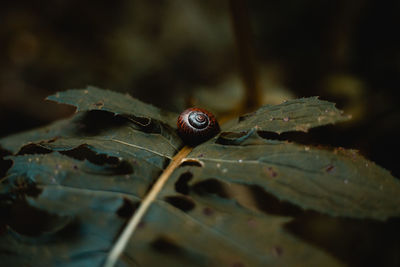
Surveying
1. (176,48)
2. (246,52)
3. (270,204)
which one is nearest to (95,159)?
(270,204)

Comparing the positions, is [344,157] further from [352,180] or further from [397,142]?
[397,142]

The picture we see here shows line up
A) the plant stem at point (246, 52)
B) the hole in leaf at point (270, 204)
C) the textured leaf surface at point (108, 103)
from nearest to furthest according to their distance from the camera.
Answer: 1. the textured leaf surface at point (108, 103)
2. the hole in leaf at point (270, 204)
3. the plant stem at point (246, 52)

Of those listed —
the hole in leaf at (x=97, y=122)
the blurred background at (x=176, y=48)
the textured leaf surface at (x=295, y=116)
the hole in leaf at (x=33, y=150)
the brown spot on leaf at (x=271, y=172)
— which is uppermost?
the blurred background at (x=176, y=48)

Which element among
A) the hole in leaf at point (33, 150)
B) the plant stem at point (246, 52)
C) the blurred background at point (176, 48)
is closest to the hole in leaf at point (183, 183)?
the hole in leaf at point (33, 150)

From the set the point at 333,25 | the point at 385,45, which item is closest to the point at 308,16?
the point at 333,25

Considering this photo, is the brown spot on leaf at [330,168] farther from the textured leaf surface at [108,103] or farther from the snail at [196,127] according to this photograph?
the textured leaf surface at [108,103]

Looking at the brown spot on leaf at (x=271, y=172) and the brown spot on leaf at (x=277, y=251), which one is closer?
the brown spot on leaf at (x=277, y=251)

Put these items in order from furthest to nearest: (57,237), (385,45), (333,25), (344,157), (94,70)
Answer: (94,70), (333,25), (385,45), (344,157), (57,237)
